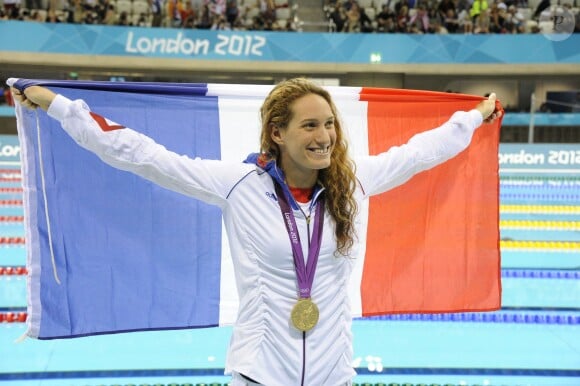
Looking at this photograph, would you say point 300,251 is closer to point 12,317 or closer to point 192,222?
point 192,222

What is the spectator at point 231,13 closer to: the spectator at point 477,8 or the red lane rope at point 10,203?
the spectator at point 477,8

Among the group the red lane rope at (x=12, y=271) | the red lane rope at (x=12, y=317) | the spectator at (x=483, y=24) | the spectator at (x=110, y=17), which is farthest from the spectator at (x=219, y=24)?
the red lane rope at (x=12, y=317)

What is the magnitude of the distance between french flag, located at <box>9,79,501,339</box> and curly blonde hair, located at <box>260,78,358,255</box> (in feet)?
2.90

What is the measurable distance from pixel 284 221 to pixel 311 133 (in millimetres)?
252

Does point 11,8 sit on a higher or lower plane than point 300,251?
higher

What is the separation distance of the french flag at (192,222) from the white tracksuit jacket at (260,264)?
0.77 metres

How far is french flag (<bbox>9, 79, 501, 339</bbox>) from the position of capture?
2643mm

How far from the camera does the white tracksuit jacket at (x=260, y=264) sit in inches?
71.2

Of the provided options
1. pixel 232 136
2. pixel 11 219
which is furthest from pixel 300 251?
pixel 11 219

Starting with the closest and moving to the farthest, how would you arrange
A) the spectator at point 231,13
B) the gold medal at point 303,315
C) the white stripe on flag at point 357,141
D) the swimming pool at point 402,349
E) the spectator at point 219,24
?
1. the gold medal at point 303,315
2. the white stripe on flag at point 357,141
3. the swimming pool at point 402,349
4. the spectator at point 219,24
5. the spectator at point 231,13

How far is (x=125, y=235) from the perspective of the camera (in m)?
2.73

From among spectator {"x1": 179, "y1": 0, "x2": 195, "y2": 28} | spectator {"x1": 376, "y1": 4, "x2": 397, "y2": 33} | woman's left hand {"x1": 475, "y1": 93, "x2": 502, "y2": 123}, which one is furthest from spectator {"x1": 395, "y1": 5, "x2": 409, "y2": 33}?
woman's left hand {"x1": 475, "y1": 93, "x2": 502, "y2": 123}

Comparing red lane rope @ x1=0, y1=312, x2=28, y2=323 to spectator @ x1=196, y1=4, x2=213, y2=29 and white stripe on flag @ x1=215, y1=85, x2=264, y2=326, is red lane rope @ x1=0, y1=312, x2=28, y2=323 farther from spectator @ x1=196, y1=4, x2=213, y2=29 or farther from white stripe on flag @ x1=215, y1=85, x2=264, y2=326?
spectator @ x1=196, y1=4, x2=213, y2=29

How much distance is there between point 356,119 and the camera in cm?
307
